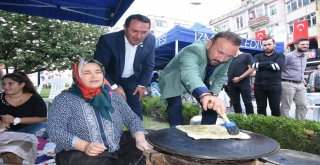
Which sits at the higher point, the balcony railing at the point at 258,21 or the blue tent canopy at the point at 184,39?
the balcony railing at the point at 258,21

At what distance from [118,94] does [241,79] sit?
347 centimetres

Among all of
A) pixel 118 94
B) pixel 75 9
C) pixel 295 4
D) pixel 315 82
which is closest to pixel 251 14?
Result: pixel 295 4

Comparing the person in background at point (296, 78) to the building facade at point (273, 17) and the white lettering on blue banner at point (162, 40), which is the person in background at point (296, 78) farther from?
the building facade at point (273, 17)

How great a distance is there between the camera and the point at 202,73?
103 inches

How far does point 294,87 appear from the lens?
16.9 feet

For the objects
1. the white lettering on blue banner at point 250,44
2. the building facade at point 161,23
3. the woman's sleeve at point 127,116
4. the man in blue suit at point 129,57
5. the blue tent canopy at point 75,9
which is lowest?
the woman's sleeve at point 127,116

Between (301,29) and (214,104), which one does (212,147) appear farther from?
(301,29)

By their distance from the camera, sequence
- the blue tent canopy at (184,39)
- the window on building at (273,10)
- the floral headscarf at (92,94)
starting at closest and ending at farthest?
the floral headscarf at (92,94) < the blue tent canopy at (184,39) < the window on building at (273,10)

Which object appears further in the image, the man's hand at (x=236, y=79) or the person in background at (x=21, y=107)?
the man's hand at (x=236, y=79)

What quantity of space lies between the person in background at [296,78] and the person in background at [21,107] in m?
4.00

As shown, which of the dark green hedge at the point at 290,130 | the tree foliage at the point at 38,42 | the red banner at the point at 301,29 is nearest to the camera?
the dark green hedge at the point at 290,130

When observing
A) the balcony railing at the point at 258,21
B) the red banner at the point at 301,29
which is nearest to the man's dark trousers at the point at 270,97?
the red banner at the point at 301,29

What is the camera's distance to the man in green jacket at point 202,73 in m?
2.05

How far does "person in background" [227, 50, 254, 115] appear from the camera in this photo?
5380mm
